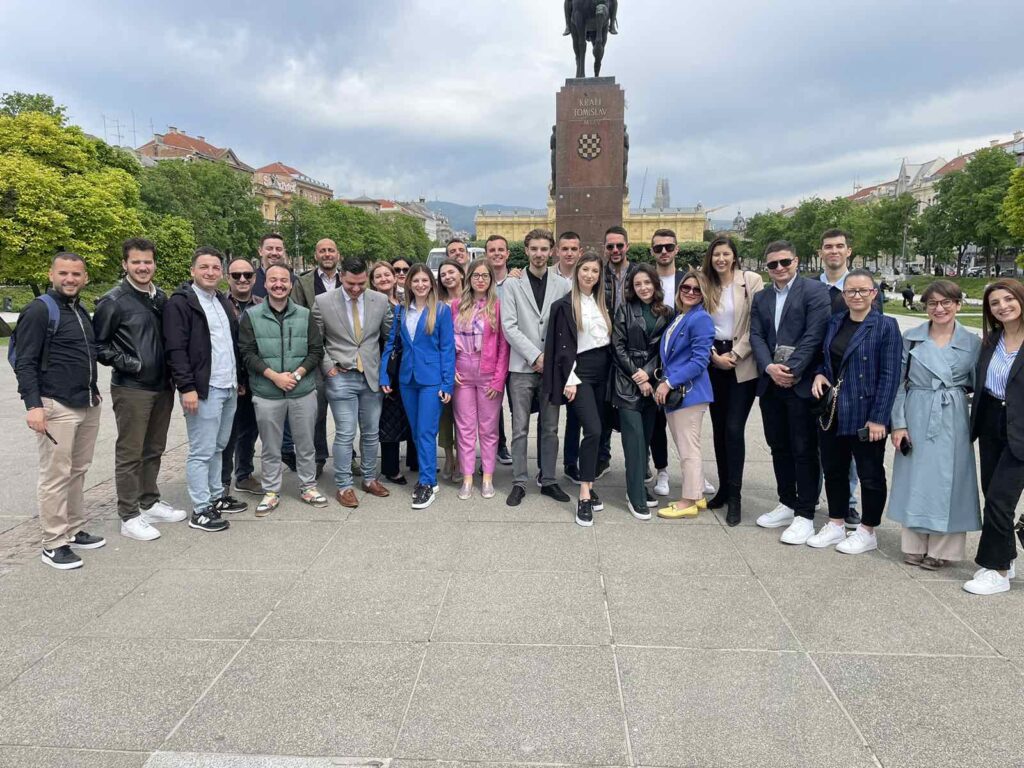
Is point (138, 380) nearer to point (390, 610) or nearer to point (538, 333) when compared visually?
point (390, 610)

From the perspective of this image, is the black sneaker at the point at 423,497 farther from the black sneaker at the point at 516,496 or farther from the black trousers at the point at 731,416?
the black trousers at the point at 731,416

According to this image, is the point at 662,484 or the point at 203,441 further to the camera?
the point at 662,484

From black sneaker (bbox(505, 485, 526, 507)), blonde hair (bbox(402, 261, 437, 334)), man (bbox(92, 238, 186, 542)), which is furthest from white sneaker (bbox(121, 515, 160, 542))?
black sneaker (bbox(505, 485, 526, 507))

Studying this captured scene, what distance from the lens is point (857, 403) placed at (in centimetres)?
394

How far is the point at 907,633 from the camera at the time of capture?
3.05 meters

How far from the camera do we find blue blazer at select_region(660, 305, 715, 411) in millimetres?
4426

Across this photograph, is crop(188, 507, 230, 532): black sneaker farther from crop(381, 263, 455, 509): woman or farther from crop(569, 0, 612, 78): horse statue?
crop(569, 0, 612, 78): horse statue

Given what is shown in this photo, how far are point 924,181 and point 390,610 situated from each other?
122925 mm

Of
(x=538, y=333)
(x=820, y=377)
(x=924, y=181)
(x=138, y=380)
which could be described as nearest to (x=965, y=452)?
(x=820, y=377)

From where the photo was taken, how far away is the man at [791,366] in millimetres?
4168

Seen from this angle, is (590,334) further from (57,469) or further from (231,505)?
(57,469)

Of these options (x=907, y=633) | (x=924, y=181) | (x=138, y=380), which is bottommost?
(x=907, y=633)

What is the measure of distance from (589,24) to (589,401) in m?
12.5

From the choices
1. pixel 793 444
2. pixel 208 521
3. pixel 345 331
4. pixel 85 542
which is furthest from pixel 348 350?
pixel 793 444
